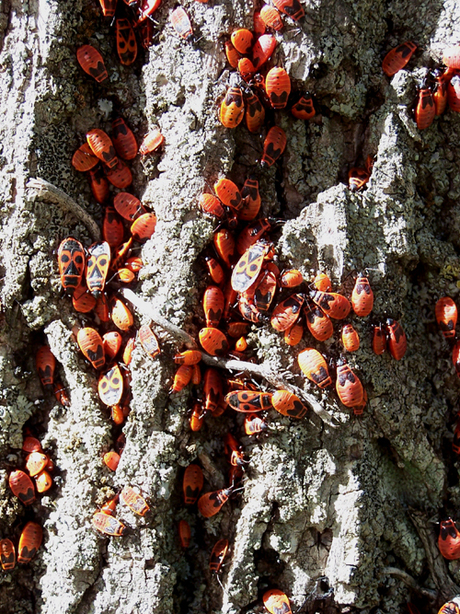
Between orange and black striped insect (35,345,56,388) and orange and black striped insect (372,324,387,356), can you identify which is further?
orange and black striped insect (35,345,56,388)

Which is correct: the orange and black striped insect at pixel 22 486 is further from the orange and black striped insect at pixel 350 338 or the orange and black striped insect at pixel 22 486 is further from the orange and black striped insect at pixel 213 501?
the orange and black striped insect at pixel 350 338

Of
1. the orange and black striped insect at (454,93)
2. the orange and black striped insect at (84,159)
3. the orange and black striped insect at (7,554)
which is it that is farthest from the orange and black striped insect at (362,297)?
the orange and black striped insect at (7,554)

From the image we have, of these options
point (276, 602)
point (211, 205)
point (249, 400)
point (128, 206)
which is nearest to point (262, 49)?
point (211, 205)

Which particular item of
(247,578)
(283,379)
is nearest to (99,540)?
(247,578)

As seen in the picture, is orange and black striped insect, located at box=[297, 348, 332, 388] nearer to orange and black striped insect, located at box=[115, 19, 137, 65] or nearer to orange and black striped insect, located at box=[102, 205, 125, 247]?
orange and black striped insect, located at box=[102, 205, 125, 247]

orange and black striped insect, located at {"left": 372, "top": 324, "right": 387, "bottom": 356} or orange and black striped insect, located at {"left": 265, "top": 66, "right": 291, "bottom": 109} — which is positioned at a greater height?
orange and black striped insect, located at {"left": 265, "top": 66, "right": 291, "bottom": 109}

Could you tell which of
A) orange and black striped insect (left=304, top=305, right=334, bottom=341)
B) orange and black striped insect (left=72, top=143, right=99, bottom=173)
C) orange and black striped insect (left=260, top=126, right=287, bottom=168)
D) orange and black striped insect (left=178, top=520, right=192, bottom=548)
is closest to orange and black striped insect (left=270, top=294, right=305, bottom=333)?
orange and black striped insect (left=304, top=305, right=334, bottom=341)

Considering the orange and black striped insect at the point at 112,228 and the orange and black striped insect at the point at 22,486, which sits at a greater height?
the orange and black striped insect at the point at 112,228

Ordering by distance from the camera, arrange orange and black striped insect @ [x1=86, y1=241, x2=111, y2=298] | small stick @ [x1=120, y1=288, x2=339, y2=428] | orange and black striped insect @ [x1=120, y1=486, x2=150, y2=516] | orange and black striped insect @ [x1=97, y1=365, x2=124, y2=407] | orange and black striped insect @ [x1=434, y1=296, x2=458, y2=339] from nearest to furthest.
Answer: orange and black striped insect @ [x1=120, y1=486, x2=150, y2=516]
small stick @ [x1=120, y1=288, x2=339, y2=428]
orange and black striped insect @ [x1=97, y1=365, x2=124, y2=407]
orange and black striped insect @ [x1=86, y1=241, x2=111, y2=298]
orange and black striped insect @ [x1=434, y1=296, x2=458, y2=339]
